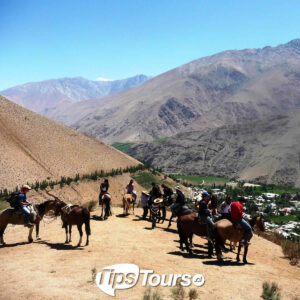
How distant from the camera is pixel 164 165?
14712 centimetres

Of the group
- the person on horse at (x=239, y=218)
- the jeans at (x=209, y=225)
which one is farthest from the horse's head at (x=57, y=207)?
the person on horse at (x=239, y=218)

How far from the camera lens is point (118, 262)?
11.8 metres

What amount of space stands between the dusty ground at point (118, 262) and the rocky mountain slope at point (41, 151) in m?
38.6

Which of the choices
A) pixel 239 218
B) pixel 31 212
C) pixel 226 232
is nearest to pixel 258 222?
pixel 239 218

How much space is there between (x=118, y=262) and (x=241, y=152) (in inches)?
5248

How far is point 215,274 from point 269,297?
2.19 meters

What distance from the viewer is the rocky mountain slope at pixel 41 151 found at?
54.6m

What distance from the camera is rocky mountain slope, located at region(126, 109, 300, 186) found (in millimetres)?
118938

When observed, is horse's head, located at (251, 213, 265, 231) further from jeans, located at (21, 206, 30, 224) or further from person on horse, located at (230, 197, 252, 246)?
jeans, located at (21, 206, 30, 224)

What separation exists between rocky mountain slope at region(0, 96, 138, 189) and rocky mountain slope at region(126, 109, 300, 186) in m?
63.7

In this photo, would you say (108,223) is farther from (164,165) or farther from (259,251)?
(164,165)

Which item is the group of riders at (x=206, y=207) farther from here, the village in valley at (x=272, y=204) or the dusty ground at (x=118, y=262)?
the village in valley at (x=272, y=204)

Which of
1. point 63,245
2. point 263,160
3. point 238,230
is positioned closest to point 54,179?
point 63,245

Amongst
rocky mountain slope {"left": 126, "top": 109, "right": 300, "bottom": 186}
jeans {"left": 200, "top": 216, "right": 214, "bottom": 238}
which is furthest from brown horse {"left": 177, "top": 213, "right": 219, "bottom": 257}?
rocky mountain slope {"left": 126, "top": 109, "right": 300, "bottom": 186}
